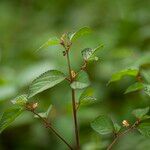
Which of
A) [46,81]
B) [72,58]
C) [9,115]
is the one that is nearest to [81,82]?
[46,81]

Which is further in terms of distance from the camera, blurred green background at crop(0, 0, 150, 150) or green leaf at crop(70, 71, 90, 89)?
blurred green background at crop(0, 0, 150, 150)

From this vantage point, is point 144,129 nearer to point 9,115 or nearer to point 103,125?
point 103,125

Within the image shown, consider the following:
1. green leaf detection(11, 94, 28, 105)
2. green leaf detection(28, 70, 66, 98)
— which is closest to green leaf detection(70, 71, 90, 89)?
green leaf detection(28, 70, 66, 98)

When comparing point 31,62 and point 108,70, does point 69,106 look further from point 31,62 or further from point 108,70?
point 31,62

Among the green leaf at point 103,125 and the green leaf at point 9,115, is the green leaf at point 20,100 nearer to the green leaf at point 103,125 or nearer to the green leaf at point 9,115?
the green leaf at point 9,115

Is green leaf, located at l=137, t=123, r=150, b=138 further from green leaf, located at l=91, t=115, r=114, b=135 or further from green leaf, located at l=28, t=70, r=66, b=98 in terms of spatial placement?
green leaf, located at l=28, t=70, r=66, b=98

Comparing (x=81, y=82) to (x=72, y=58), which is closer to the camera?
(x=81, y=82)
